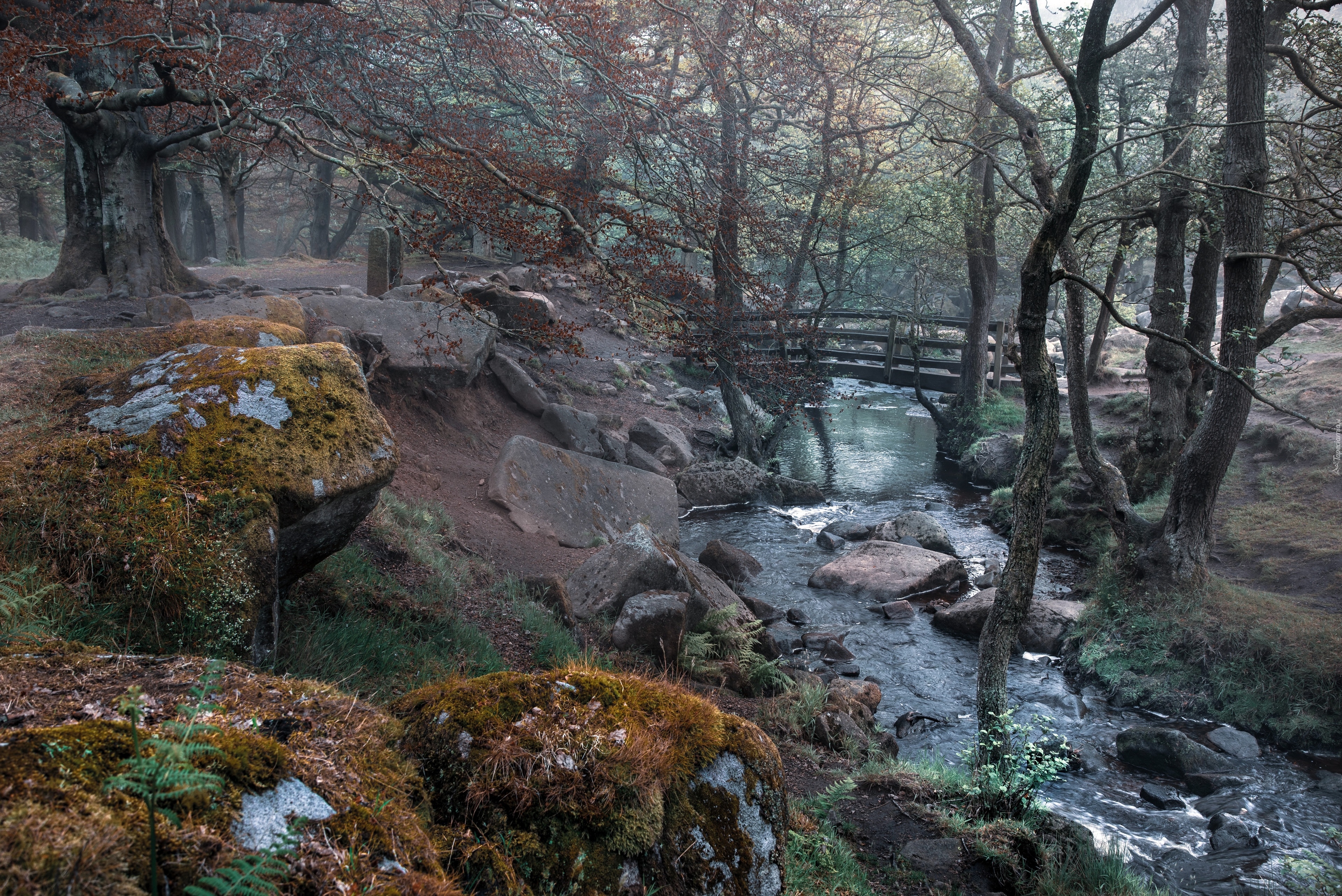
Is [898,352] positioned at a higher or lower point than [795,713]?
higher

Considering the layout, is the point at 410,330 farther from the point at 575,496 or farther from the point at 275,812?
the point at 275,812

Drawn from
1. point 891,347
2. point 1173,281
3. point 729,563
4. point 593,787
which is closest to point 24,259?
point 729,563

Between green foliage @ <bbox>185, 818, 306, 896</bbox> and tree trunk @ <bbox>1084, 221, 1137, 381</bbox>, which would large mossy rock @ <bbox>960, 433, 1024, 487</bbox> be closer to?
tree trunk @ <bbox>1084, 221, 1137, 381</bbox>

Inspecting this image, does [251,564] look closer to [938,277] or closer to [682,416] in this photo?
[682,416]

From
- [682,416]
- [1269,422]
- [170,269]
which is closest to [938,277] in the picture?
[682,416]

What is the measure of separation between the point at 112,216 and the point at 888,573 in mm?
13473

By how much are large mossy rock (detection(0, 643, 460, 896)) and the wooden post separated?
761 inches

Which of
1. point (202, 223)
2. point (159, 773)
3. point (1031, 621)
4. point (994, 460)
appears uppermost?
point (202, 223)

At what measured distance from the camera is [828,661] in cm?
862

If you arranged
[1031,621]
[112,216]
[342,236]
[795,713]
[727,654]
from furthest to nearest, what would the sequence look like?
[342,236] → [112,216] → [1031,621] → [727,654] → [795,713]

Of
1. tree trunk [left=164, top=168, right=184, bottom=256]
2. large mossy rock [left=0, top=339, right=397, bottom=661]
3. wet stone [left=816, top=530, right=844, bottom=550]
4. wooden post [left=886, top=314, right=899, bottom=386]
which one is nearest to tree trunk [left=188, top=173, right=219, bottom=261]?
tree trunk [left=164, top=168, right=184, bottom=256]

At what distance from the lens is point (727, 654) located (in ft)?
24.5

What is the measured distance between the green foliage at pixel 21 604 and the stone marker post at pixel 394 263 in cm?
1136

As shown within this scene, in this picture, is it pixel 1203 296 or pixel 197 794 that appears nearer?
pixel 197 794
